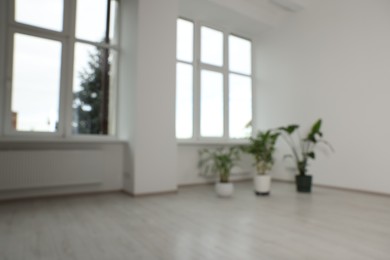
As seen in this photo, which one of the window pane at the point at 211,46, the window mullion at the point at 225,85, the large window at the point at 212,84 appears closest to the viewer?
the large window at the point at 212,84

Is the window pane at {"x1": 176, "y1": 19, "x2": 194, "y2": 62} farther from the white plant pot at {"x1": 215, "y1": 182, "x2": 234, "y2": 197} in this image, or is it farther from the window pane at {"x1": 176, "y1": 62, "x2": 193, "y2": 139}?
the white plant pot at {"x1": 215, "y1": 182, "x2": 234, "y2": 197}

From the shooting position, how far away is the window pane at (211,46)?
5.28 metres

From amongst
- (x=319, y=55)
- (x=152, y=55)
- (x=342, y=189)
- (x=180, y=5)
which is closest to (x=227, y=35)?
(x=180, y=5)

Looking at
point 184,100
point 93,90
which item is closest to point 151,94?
point 93,90

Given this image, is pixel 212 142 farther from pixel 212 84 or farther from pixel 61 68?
pixel 61 68

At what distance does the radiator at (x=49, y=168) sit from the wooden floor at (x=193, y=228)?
23 cm

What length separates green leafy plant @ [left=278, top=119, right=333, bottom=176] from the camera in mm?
4285

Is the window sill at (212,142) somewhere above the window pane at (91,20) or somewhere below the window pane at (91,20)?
below

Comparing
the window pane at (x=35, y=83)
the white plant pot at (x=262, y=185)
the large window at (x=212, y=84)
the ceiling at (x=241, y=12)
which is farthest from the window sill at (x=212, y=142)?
the ceiling at (x=241, y=12)

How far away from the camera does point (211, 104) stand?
5.29 meters

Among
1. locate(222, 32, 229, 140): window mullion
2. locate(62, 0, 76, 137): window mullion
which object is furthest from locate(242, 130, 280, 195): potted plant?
locate(62, 0, 76, 137): window mullion

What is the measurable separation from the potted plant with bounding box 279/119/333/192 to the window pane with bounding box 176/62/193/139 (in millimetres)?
1660

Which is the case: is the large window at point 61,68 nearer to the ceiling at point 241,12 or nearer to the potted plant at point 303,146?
the ceiling at point 241,12

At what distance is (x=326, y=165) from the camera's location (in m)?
4.56
